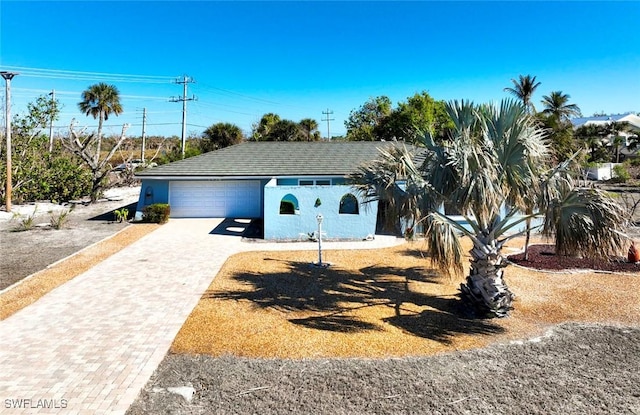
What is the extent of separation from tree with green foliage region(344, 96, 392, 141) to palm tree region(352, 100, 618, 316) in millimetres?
40078

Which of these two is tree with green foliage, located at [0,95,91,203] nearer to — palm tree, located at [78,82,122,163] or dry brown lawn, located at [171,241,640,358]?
palm tree, located at [78,82,122,163]

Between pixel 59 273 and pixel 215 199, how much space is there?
36.7 ft

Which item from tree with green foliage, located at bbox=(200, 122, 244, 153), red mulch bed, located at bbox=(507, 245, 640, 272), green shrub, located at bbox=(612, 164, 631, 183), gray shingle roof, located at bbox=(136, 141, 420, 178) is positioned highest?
tree with green foliage, located at bbox=(200, 122, 244, 153)

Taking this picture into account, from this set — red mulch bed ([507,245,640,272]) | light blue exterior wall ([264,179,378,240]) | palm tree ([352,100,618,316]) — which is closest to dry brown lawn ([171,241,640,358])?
red mulch bed ([507,245,640,272])

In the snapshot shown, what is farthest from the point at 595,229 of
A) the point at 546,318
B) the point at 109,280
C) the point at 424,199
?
the point at 109,280

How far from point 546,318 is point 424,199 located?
12.9 ft

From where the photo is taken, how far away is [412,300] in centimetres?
972

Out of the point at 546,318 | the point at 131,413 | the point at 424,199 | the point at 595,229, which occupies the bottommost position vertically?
the point at 131,413

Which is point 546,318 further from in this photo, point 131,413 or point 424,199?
point 131,413

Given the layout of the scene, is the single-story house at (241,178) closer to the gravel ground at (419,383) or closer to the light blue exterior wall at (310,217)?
the light blue exterior wall at (310,217)

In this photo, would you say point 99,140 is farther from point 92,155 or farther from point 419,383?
point 419,383

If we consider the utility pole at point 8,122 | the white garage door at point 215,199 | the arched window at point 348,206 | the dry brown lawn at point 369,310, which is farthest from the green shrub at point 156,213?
the arched window at point 348,206

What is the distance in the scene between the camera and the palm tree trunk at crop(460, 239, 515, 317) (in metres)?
8.35

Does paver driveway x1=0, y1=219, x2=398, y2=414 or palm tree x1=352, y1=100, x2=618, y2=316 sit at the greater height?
palm tree x1=352, y1=100, x2=618, y2=316
